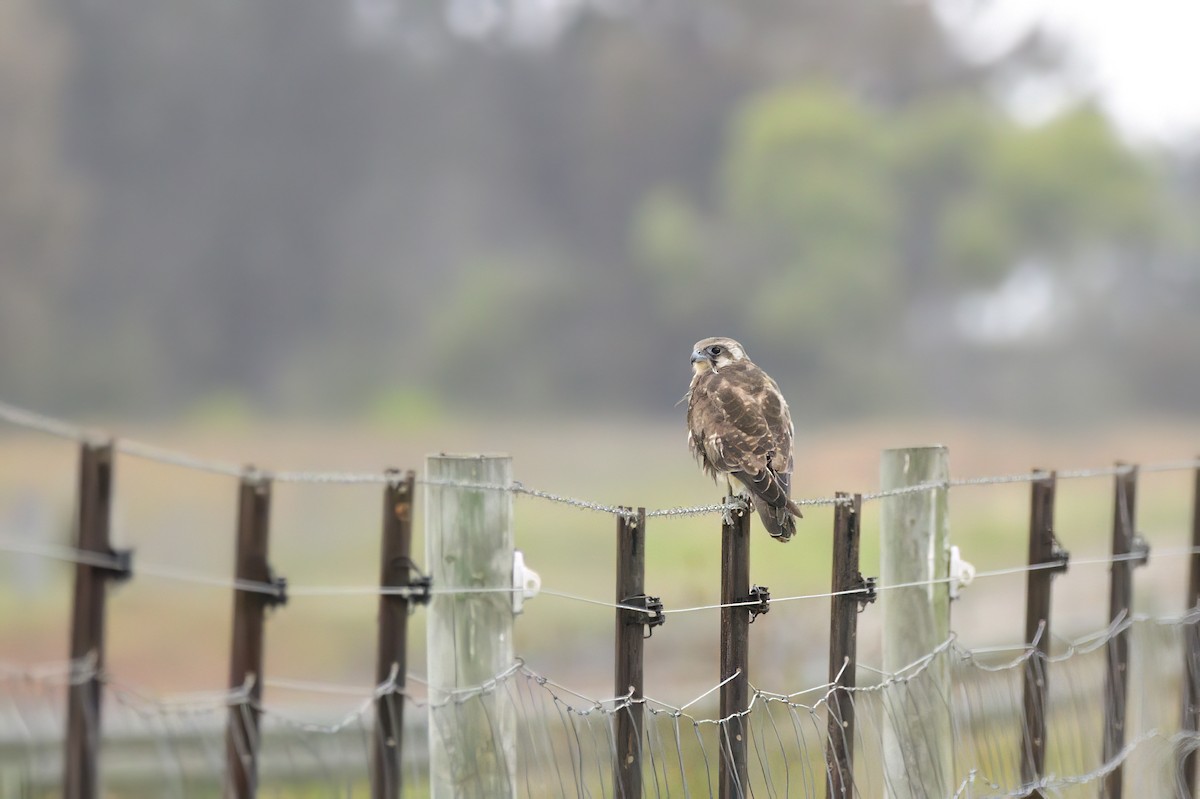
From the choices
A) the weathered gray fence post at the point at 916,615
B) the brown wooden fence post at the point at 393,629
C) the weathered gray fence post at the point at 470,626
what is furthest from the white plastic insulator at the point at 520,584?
the weathered gray fence post at the point at 916,615

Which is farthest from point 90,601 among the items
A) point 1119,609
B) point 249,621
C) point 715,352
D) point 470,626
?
point 1119,609

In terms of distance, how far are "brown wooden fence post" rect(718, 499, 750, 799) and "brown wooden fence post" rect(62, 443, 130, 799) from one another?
5.77 ft

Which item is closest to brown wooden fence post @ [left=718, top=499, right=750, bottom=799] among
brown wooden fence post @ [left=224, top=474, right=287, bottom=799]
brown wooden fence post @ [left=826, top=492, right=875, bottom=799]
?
brown wooden fence post @ [left=826, top=492, right=875, bottom=799]

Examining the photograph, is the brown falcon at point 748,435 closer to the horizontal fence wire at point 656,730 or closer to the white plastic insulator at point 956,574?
the white plastic insulator at point 956,574

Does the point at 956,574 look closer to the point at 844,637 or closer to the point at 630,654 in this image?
the point at 844,637

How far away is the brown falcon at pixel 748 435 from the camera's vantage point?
5.09 m

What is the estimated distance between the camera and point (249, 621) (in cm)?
321

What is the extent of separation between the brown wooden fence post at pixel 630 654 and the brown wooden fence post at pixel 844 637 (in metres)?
0.77

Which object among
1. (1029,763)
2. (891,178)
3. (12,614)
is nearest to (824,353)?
(891,178)

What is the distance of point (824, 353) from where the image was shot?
101ft

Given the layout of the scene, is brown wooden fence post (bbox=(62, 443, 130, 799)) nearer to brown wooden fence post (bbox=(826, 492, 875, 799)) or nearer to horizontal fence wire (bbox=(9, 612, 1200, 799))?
horizontal fence wire (bbox=(9, 612, 1200, 799))

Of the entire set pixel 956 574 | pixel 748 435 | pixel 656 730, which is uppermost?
pixel 748 435

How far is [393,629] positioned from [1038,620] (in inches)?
106

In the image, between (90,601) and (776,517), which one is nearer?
(90,601)
